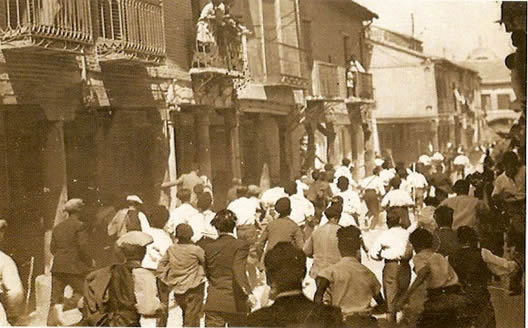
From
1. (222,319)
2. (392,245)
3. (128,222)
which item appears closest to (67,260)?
(128,222)

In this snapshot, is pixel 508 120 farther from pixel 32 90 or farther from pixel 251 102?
pixel 32 90

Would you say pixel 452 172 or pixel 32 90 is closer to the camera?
pixel 32 90

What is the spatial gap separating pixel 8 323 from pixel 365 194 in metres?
4.56

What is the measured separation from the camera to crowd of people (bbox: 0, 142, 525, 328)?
196 inches

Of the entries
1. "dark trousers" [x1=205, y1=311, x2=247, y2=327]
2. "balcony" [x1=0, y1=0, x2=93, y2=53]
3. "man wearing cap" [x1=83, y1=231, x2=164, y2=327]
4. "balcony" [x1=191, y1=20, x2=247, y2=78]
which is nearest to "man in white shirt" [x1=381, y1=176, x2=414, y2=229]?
"dark trousers" [x1=205, y1=311, x2=247, y2=327]

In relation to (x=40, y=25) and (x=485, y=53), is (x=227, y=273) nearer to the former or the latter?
(x=40, y=25)

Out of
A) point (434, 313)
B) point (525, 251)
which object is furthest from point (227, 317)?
point (525, 251)

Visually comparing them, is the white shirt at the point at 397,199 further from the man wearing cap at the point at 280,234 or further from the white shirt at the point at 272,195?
the man wearing cap at the point at 280,234

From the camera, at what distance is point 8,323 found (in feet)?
20.6

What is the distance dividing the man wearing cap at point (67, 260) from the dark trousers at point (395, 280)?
8.42 ft

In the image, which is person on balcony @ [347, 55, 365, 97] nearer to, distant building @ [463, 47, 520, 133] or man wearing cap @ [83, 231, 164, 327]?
distant building @ [463, 47, 520, 133]

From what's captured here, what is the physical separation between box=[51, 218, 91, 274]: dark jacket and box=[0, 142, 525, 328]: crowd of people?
1 centimetres

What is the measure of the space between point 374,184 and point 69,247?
4232mm

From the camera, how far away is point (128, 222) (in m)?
6.74
